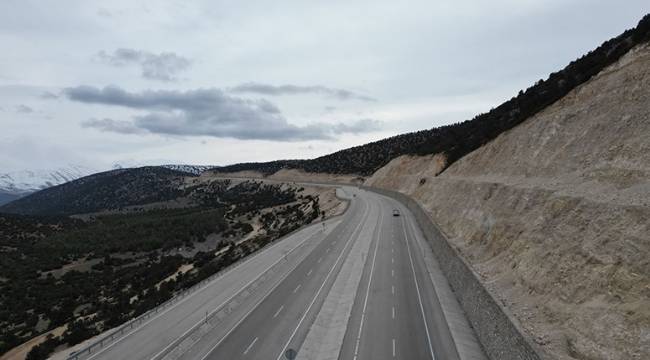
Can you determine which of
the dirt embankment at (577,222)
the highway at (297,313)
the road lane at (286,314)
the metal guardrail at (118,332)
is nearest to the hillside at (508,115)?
the dirt embankment at (577,222)

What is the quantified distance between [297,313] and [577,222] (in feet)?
48.7

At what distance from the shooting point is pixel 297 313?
78.8ft

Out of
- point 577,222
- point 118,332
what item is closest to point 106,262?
point 118,332

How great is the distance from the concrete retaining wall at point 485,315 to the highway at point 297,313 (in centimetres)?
136

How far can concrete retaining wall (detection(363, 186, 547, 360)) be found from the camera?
13859 mm

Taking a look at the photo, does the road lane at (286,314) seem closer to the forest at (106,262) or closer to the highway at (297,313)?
the highway at (297,313)

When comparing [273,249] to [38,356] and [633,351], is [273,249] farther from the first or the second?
[633,351]

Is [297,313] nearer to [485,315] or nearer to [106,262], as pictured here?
[485,315]

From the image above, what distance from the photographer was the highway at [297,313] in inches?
764

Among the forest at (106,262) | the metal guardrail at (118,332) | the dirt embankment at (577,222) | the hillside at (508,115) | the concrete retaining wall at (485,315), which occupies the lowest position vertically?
the forest at (106,262)

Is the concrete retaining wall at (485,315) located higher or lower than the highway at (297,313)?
higher

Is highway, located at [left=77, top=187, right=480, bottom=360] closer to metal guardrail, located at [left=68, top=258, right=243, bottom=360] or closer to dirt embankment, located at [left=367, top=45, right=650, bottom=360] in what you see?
metal guardrail, located at [left=68, top=258, right=243, bottom=360]

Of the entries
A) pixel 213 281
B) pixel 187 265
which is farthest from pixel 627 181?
pixel 187 265

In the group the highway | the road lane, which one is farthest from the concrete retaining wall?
the road lane
